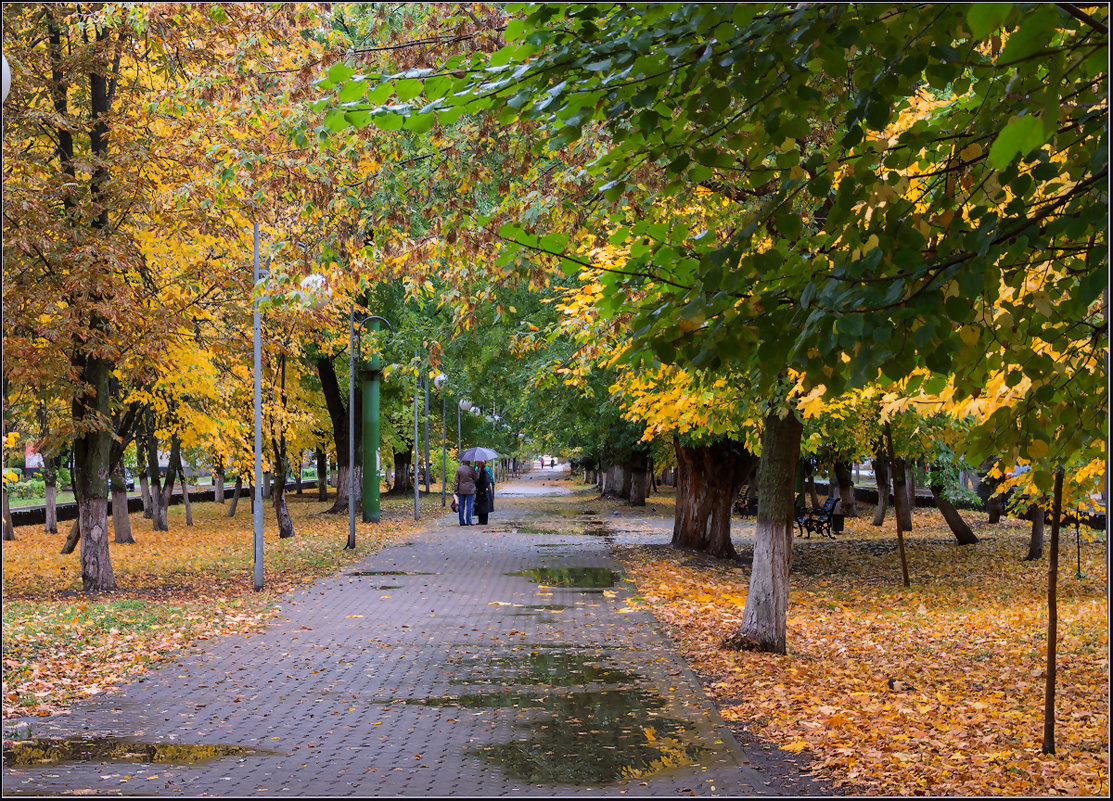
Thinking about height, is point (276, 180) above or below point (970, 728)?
above

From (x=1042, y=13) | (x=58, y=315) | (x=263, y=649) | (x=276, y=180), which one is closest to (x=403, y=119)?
(x=1042, y=13)

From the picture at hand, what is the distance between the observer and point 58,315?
13.9m

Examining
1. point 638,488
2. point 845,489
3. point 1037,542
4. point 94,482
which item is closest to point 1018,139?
point 94,482

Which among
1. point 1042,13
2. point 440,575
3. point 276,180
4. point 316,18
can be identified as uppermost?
point 316,18

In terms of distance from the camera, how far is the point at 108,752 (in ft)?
22.2

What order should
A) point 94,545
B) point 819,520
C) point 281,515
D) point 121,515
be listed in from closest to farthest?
point 94,545 → point 121,515 → point 281,515 → point 819,520

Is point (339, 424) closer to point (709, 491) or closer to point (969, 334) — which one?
point (709, 491)

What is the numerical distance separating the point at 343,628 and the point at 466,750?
5.88 m

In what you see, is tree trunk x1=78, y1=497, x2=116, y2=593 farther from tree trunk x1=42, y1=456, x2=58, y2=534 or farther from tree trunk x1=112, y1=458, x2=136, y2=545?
tree trunk x1=42, y1=456, x2=58, y2=534

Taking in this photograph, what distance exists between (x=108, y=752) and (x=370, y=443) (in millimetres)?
26264

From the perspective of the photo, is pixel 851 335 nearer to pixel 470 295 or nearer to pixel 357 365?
pixel 470 295

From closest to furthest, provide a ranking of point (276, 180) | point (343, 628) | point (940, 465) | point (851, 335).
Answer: point (851, 335), point (276, 180), point (343, 628), point (940, 465)

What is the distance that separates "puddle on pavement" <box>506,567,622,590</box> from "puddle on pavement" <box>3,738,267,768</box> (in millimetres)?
9973

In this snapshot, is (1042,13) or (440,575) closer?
(1042,13)
